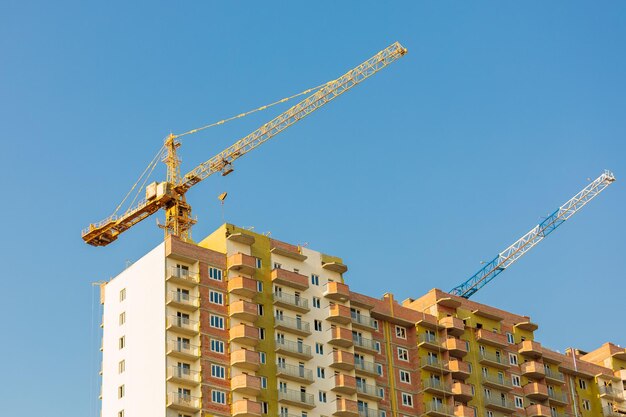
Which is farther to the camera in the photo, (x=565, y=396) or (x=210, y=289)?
(x=565, y=396)

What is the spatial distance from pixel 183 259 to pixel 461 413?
37.7 meters

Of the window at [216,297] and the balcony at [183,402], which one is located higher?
the window at [216,297]

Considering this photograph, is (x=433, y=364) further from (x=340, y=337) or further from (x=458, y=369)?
(x=340, y=337)

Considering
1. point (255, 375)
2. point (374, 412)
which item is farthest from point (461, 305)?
point (255, 375)

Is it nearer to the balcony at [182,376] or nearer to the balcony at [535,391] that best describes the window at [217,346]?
the balcony at [182,376]

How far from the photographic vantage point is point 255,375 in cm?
13562

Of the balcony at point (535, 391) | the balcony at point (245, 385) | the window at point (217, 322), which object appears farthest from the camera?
the balcony at point (535, 391)

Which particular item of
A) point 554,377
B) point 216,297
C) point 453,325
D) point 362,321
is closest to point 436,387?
point 453,325

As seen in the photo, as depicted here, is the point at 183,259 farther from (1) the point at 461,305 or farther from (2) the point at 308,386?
(1) the point at 461,305

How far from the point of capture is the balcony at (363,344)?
147 m

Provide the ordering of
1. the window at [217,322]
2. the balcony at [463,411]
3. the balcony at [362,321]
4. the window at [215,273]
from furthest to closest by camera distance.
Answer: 1. the balcony at [463,411]
2. the balcony at [362,321]
3. the window at [215,273]
4. the window at [217,322]

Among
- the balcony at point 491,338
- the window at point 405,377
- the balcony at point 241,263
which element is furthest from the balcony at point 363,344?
the balcony at point 491,338

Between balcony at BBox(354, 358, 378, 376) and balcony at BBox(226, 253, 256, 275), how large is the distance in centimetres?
1595

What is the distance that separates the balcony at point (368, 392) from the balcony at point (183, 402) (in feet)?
68.0
